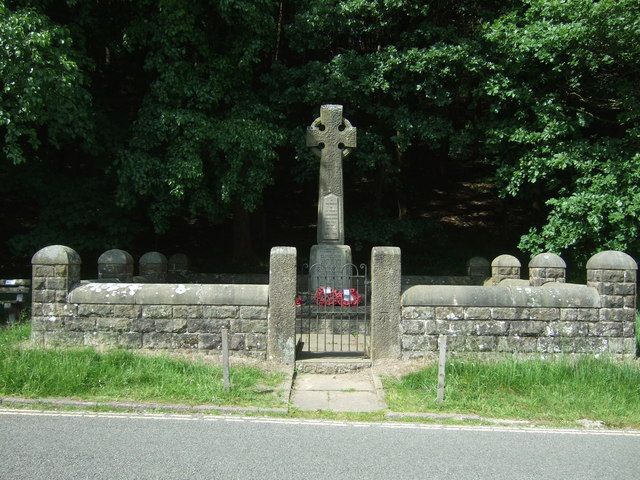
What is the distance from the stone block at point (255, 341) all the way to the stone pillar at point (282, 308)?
83mm

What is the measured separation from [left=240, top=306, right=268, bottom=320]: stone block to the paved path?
974mm

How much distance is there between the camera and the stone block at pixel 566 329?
29.4ft

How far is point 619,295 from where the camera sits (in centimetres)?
905

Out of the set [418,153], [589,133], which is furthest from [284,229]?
[589,133]

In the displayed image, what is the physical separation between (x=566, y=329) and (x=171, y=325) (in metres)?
5.57

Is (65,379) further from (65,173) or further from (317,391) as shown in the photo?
(65,173)

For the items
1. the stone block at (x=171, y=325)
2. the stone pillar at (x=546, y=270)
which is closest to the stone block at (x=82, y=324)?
the stone block at (x=171, y=325)

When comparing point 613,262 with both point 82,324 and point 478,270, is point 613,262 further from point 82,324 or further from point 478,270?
point 82,324

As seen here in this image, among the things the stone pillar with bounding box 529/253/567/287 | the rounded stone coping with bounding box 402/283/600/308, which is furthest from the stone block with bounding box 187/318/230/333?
the stone pillar with bounding box 529/253/567/287

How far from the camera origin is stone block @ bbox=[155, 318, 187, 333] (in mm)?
Result: 8977

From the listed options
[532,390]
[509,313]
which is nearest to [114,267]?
[509,313]

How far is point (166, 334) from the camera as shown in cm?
899

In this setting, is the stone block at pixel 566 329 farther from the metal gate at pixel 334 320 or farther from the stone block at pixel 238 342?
the stone block at pixel 238 342

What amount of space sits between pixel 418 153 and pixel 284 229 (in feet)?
20.8
